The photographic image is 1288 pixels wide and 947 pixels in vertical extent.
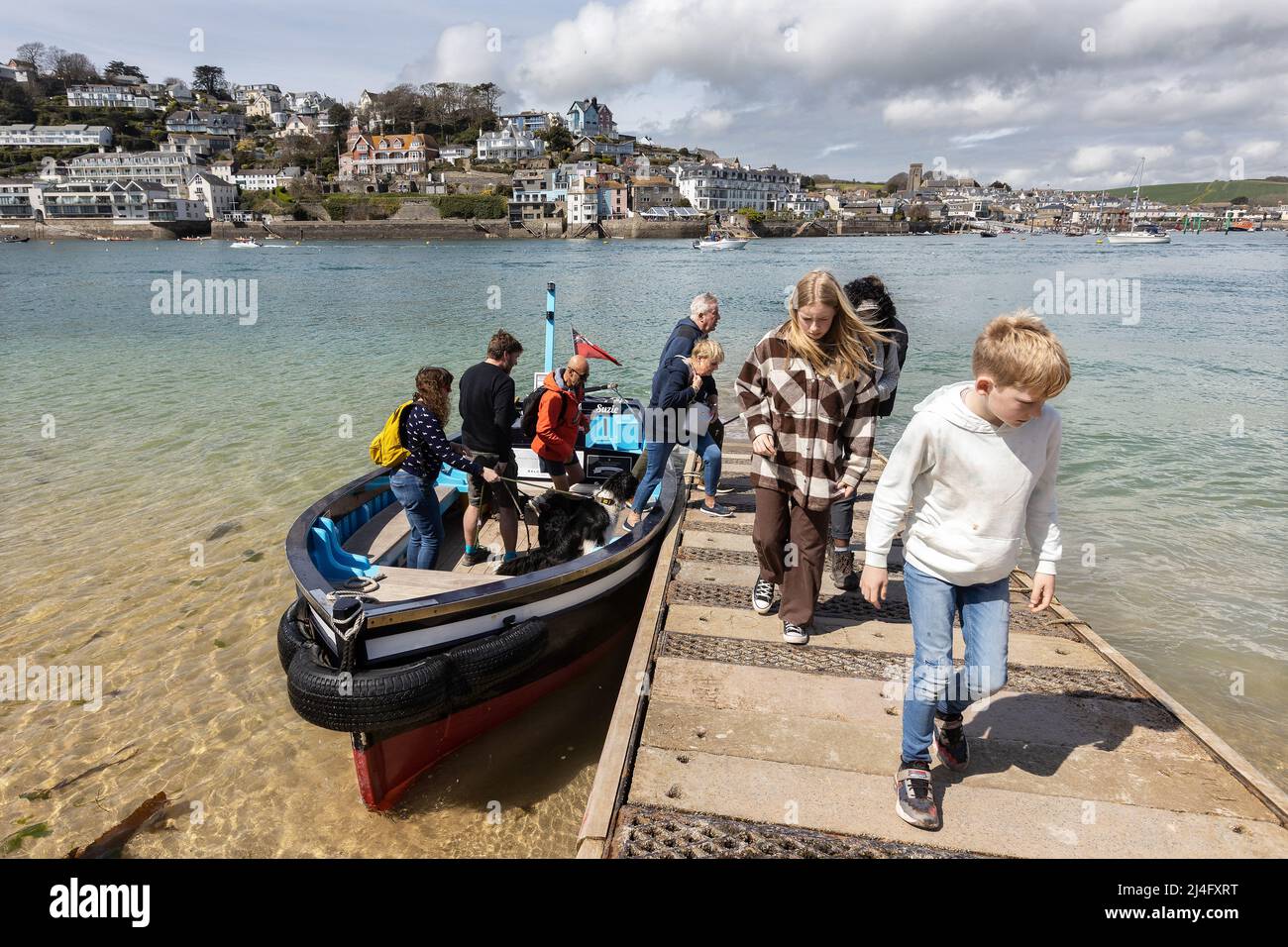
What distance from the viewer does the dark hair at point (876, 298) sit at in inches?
187

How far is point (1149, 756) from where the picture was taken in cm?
353

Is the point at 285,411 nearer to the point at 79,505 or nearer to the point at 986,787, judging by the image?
the point at 79,505

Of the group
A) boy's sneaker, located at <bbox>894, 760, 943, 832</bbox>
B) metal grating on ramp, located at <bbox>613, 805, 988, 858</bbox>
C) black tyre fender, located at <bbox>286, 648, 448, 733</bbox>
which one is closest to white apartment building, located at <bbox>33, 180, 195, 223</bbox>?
black tyre fender, located at <bbox>286, 648, 448, 733</bbox>

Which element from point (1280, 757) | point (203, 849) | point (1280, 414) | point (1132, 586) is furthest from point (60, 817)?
point (1280, 414)

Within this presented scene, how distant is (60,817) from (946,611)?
5.63 meters

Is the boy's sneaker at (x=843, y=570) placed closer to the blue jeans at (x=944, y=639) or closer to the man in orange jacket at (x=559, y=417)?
the blue jeans at (x=944, y=639)

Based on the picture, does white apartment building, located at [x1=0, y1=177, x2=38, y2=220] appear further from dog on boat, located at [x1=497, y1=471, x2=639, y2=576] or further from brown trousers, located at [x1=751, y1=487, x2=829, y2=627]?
brown trousers, located at [x1=751, y1=487, x2=829, y2=627]

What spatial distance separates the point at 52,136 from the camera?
A: 148000 millimetres

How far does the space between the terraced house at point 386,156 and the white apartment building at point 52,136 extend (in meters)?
57.0

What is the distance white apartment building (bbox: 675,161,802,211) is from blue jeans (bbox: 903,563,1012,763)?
505 ft

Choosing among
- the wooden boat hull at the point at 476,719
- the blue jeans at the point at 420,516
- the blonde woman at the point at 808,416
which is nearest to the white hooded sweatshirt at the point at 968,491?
the blonde woman at the point at 808,416

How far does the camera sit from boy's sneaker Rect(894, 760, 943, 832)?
9.97 feet

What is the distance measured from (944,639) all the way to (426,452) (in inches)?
153

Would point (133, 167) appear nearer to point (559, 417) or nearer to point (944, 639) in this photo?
point (559, 417)
